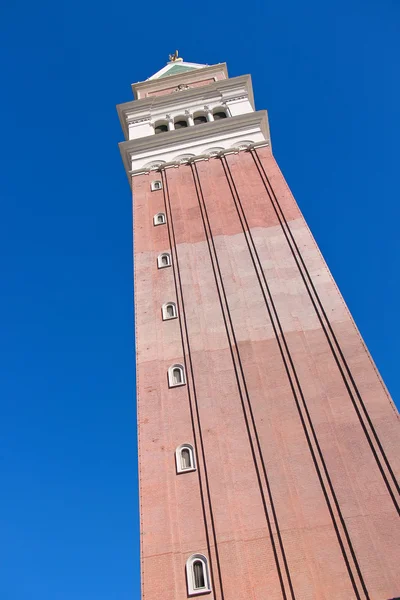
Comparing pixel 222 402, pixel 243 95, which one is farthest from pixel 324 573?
pixel 243 95

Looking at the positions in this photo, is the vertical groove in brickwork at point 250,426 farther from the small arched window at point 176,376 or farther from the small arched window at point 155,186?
the small arched window at point 155,186

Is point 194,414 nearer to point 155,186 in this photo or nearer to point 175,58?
point 155,186

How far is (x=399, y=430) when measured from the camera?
558 inches

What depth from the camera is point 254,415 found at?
1534cm

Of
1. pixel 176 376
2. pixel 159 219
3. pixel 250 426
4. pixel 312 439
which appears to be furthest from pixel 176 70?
pixel 312 439

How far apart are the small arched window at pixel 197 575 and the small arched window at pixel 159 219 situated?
13844 mm

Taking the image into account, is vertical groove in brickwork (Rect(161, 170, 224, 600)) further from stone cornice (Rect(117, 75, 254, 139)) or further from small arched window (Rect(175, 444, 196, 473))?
stone cornice (Rect(117, 75, 254, 139))

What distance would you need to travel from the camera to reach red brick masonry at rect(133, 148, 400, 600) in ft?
40.6

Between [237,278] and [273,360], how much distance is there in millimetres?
3869

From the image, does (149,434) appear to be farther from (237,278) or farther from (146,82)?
(146,82)

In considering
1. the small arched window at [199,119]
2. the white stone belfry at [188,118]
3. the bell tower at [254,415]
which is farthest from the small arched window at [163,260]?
the small arched window at [199,119]

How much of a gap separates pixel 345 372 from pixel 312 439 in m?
2.26

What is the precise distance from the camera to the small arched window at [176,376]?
666 inches

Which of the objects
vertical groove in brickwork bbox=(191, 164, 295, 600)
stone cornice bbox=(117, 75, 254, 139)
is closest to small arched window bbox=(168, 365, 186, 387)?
vertical groove in brickwork bbox=(191, 164, 295, 600)
